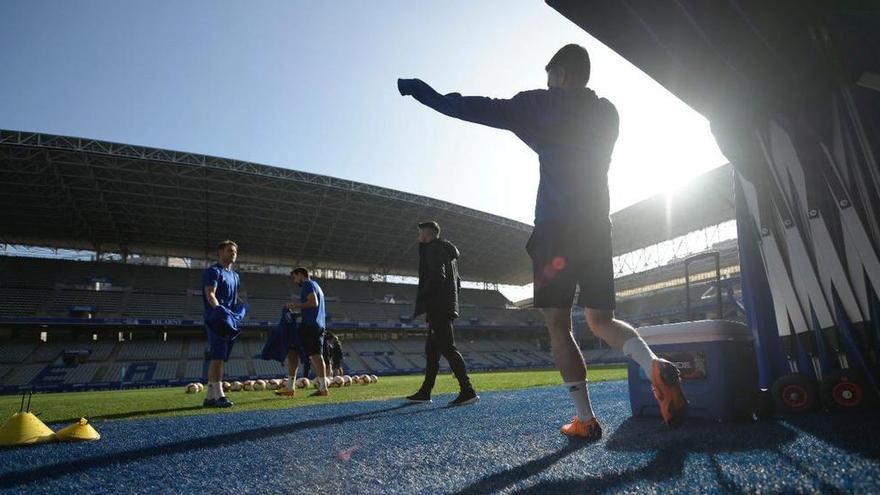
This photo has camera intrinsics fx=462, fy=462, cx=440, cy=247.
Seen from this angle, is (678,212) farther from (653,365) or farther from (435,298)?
(653,365)

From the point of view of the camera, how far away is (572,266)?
92.3 inches

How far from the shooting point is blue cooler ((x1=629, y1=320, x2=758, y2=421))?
2.74m

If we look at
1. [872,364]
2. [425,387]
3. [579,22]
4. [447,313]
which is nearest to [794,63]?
[579,22]

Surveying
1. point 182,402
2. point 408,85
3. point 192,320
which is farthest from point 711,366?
point 192,320

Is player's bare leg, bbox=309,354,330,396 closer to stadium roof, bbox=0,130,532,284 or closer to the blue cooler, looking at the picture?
the blue cooler

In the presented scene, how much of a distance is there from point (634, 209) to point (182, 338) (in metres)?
33.9

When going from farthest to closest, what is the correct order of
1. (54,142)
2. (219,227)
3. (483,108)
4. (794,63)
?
(219,227), (54,142), (794,63), (483,108)

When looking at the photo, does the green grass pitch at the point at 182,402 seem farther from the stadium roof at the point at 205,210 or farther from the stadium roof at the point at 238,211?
the stadium roof at the point at 238,211

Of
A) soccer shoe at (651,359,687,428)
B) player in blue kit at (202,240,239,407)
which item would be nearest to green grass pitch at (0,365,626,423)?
player in blue kit at (202,240,239,407)

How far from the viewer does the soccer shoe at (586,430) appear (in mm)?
2361

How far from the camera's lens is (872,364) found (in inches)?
105

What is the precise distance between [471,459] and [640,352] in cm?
100

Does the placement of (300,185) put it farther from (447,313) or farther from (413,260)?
(447,313)

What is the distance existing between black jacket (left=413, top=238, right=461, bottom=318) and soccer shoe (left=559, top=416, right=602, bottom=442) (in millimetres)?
2740
